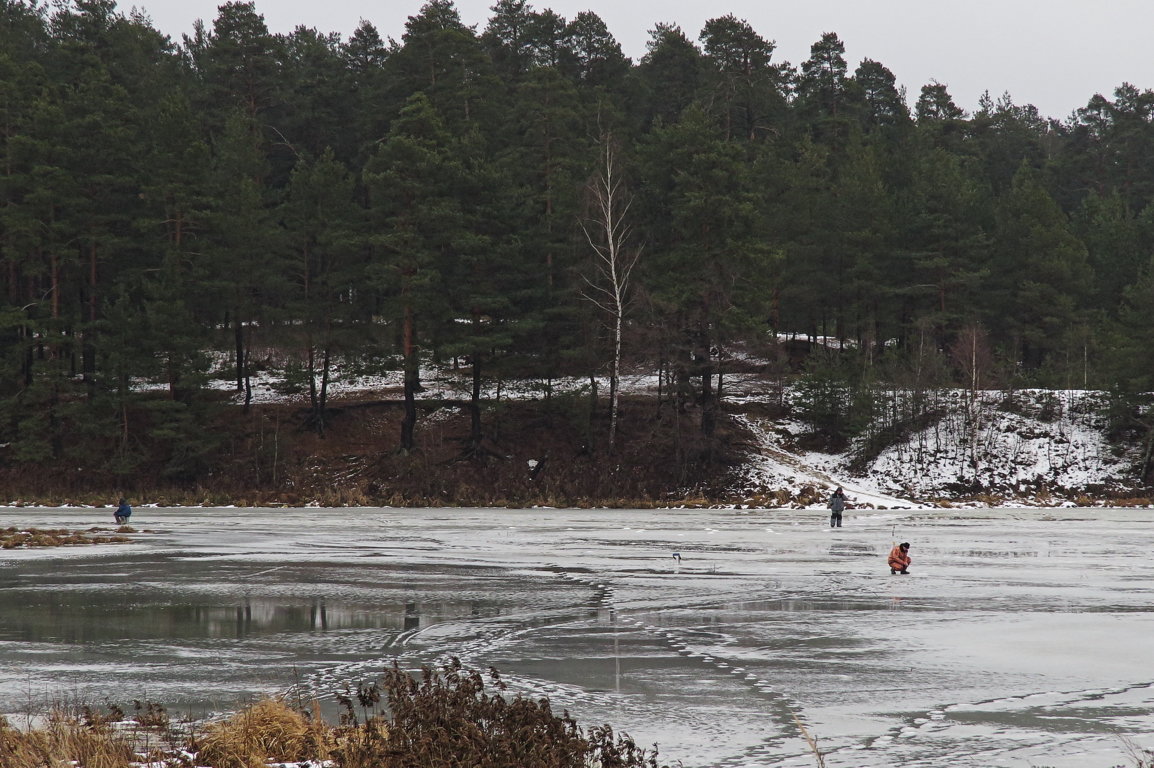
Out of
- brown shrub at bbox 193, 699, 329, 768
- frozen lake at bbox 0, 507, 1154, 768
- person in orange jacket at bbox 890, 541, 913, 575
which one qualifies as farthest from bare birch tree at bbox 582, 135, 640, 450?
brown shrub at bbox 193, 699, 329, 768

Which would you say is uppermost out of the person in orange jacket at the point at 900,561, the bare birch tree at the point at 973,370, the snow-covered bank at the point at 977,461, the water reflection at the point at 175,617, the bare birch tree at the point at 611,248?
the bare birch tree at the point at 611,248

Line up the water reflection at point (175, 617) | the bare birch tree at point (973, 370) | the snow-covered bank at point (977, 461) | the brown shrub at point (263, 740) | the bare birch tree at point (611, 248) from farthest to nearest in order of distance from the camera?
the bare birch tree at point (973, 370) → the bare birch tree at point (611, 248) → the snow-covered bank at point (977, 461) → the water reflection at point (175, 617) → the brown shrub at point (263, 740)

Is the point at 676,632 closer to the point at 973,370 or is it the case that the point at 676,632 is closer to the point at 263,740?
the point at 263,740

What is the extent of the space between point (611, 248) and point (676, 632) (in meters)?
31.9

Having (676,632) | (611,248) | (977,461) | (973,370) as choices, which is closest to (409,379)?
(611,248)

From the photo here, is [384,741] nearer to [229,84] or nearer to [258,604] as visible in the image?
[258,604]

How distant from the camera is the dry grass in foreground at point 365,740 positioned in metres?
6.91

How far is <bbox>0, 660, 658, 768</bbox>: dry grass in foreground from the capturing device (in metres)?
6.91

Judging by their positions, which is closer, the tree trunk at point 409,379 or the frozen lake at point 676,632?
the frozen lake at point 676,632

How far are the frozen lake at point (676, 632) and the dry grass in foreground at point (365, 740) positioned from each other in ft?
4.89

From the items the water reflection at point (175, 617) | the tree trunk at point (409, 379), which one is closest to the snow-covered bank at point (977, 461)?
Answer: the tree trunk at point (409, 379)

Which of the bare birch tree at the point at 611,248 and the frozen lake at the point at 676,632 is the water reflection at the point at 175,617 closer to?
the frozen lake at the point at 676,632

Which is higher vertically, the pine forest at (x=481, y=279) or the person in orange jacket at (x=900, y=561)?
the pine forest at (x=481, y=279)

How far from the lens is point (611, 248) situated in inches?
1779
